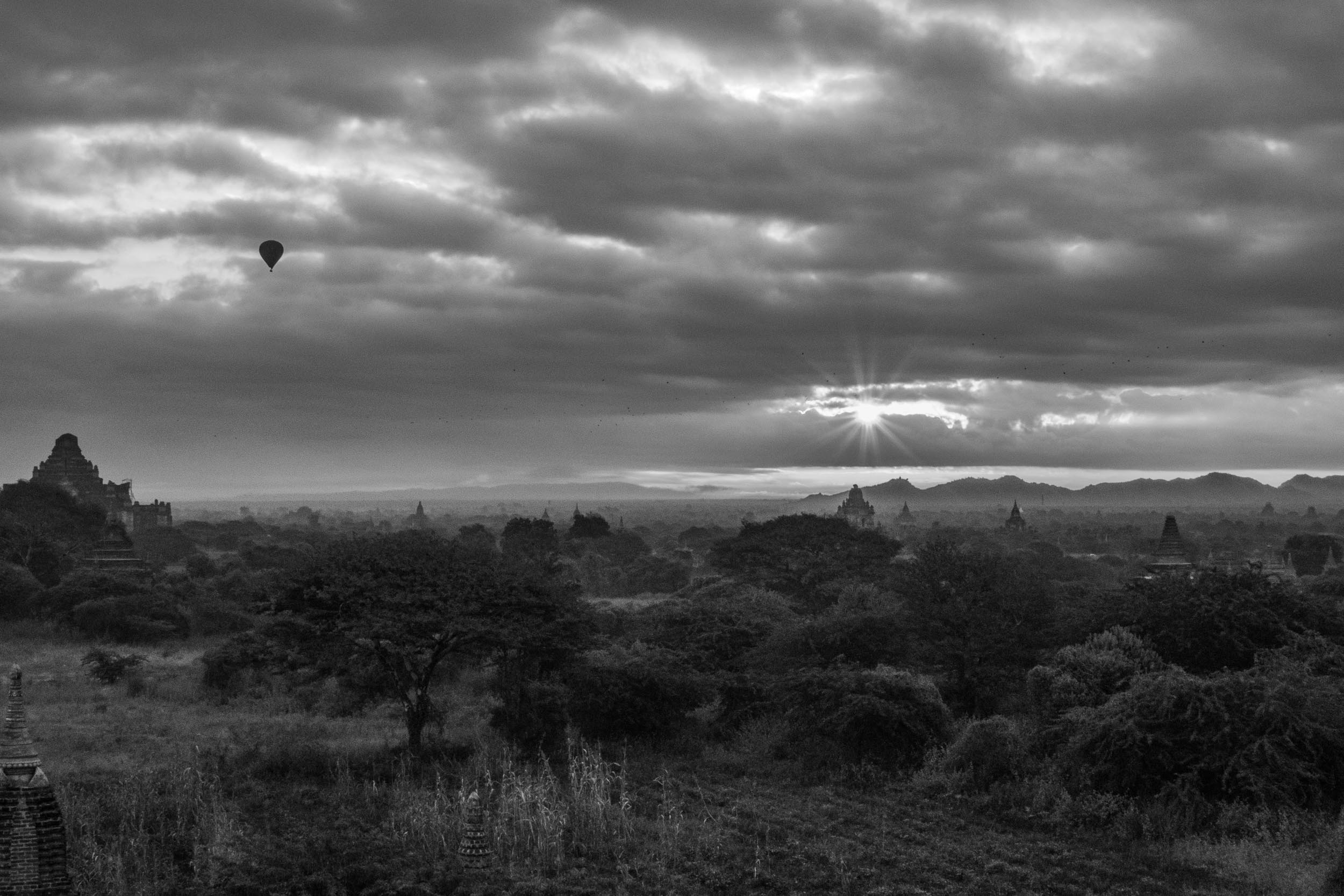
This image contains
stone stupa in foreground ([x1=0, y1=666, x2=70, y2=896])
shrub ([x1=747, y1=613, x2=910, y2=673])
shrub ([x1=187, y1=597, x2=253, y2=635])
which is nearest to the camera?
stone stupa in foreground ([x1=0, y1=666, x2=70, y2=896])

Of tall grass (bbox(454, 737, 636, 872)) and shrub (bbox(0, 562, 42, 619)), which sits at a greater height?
shrub (bbox(0, 562, 42, 619))

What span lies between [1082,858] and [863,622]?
15.4 m

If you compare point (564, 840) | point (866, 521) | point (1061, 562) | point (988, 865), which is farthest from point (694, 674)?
point (866, 521)

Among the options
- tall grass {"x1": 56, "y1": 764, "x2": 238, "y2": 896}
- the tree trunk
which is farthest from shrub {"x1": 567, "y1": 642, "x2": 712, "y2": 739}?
tall grass {"x1": 56, "y1": 764, "x2": 238, "y2": 896}

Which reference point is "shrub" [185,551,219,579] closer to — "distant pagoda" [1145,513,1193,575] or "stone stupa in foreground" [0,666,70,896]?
"distant pagoda" [1145,513,1193,575]

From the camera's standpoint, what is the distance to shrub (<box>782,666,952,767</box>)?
2769 cm

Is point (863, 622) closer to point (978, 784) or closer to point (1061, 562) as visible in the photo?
point (978, 784)

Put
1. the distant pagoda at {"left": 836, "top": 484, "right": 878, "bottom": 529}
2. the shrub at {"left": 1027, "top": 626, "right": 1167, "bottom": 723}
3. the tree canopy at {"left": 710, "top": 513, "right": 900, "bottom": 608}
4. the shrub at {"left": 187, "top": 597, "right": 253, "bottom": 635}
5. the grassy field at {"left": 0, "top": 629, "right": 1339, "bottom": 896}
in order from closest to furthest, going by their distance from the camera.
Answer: the grassy field at {"left": 0, "top": 629, "right": 1339, "bottom": 896}, the shrub at {"left": 1027, "top": 626, "right": 1167, "bottom": 723}, the shrub at {"left": 187, "top": 597, "right": 253, "bottom": 635}, the tree canopy at {"left": 710, "top": 513, "right": 900, "bottom": 608}, the distant pagoda at {"left": 836, "top": 484, "right": 878, "bottom": 529}

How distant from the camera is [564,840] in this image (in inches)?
816

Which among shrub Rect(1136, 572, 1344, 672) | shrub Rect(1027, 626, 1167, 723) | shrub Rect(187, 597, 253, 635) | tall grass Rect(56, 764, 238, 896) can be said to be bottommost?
shrub Rect(187, 597, 253, 635)

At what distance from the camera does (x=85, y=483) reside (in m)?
123

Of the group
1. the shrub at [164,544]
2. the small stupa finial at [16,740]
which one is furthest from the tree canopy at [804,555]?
the shrub at [164,544]

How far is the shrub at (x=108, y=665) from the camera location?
40.7 metres

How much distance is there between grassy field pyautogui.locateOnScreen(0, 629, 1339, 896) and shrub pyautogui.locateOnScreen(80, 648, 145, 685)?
11.5 metres
